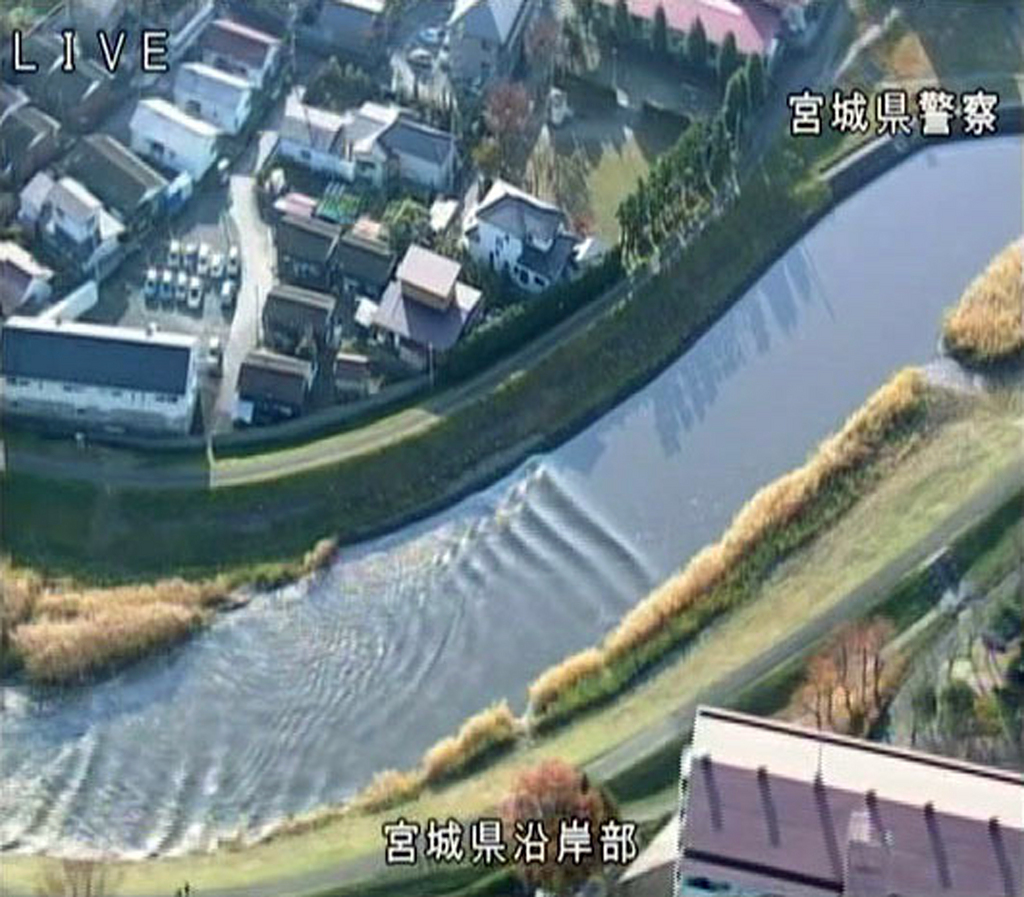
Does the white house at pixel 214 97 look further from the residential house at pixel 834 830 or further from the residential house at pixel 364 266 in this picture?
the residential house at pixel 834 830

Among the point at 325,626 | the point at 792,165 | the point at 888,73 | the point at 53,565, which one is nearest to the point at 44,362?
the point at 53,565

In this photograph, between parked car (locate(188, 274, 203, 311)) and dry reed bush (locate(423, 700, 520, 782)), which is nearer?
dry reed bush (locate(423, 700, 520, 782))

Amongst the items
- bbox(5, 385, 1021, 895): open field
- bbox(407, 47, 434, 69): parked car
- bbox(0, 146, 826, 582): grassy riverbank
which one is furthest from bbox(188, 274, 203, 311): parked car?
bbox(5, 385, 1021, 895): open field

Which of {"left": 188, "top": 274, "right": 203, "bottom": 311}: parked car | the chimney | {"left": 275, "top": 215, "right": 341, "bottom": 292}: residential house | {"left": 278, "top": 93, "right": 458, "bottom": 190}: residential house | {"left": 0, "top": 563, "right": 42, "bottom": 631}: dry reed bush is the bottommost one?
the chimney

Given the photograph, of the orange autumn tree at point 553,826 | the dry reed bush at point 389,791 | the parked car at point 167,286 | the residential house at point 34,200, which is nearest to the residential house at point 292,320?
the parked car at point 167,286

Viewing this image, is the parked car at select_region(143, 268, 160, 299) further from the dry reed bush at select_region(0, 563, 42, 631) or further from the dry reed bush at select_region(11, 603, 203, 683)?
the dry reed bush at select_region(11, 603, 203, 683)

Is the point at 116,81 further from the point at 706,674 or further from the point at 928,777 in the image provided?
the point at 928,777
